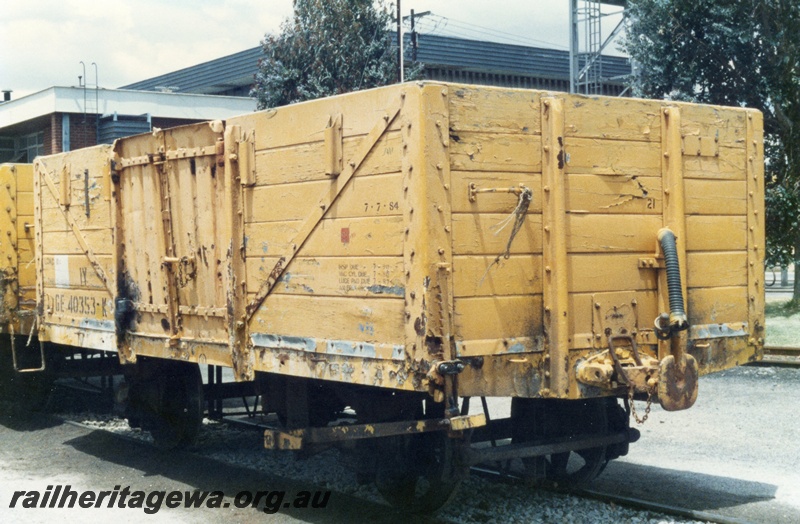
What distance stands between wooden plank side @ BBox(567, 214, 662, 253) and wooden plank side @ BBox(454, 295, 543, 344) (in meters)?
0.45

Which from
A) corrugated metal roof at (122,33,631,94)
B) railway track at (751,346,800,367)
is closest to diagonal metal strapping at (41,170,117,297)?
railway track at (751,346,800,367)

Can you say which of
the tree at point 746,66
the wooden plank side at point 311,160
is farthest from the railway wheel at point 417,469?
the tree at point 746,66

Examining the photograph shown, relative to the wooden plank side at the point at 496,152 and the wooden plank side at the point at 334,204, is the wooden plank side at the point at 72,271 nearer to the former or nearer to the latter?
the wooden plank side at the point at 334,204

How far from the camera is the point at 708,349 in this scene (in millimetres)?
6602

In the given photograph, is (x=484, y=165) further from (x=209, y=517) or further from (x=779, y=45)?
(x=779, y=45)

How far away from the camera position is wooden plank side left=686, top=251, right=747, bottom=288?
654 cm

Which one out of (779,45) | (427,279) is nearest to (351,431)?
(427,279)

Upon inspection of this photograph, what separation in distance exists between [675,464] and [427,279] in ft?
12.9

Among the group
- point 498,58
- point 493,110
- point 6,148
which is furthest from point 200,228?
point 498,58

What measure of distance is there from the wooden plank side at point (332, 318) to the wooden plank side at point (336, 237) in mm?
288

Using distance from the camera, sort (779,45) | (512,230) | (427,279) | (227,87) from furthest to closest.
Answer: (227,87) → (779,45) → (512,230) → (427,279)

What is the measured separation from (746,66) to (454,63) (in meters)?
17.4

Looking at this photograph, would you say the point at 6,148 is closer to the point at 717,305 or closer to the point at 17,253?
the point at 17,253

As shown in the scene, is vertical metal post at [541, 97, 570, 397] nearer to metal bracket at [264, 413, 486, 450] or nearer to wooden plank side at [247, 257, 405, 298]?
metal bracket at [264, 413, 486, 450]
